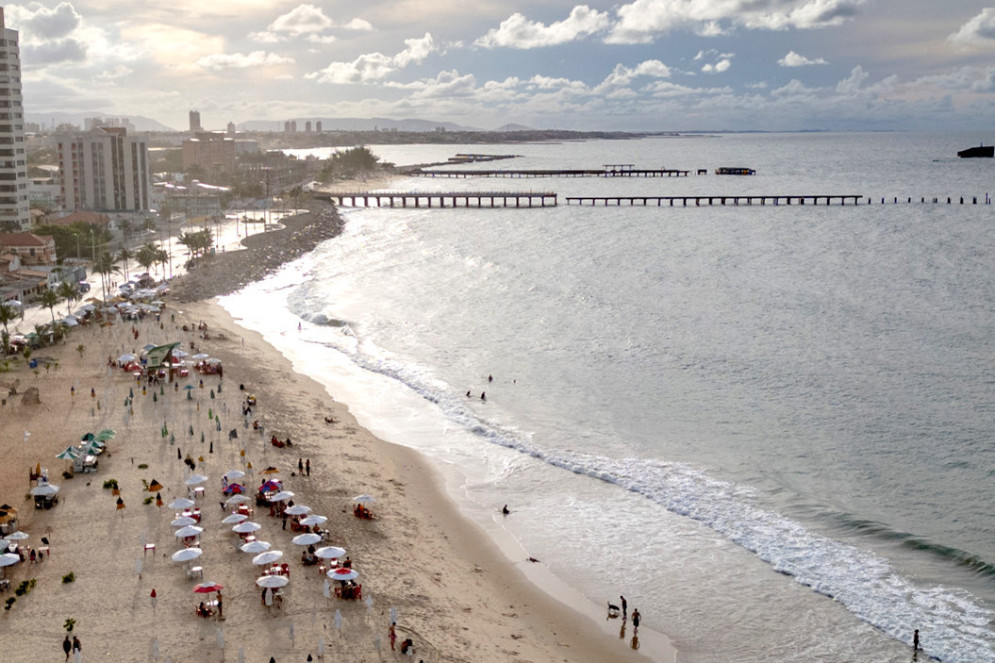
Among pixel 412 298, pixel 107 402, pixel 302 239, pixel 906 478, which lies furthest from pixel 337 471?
pixel 302 239

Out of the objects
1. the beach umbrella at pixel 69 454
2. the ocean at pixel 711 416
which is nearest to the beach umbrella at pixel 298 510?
the ocean at pixel 711 416

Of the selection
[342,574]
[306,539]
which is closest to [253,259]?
[306,539]

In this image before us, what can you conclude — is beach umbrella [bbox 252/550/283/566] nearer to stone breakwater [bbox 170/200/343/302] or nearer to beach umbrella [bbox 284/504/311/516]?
beach umbrella [bbox 284/504/311/516]

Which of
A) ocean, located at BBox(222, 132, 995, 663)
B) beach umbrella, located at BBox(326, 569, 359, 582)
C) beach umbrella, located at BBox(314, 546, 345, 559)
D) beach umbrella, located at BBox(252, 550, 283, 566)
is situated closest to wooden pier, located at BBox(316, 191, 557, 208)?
ocean, located at BBox(222, 132, 995, 663)

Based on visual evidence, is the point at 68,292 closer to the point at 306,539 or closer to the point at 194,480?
the point at 194,480

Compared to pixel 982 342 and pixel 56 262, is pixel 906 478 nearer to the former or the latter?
pixel 982 342

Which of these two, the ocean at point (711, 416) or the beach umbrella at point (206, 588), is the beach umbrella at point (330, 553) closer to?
the beach umbrella at point (206, 588)
